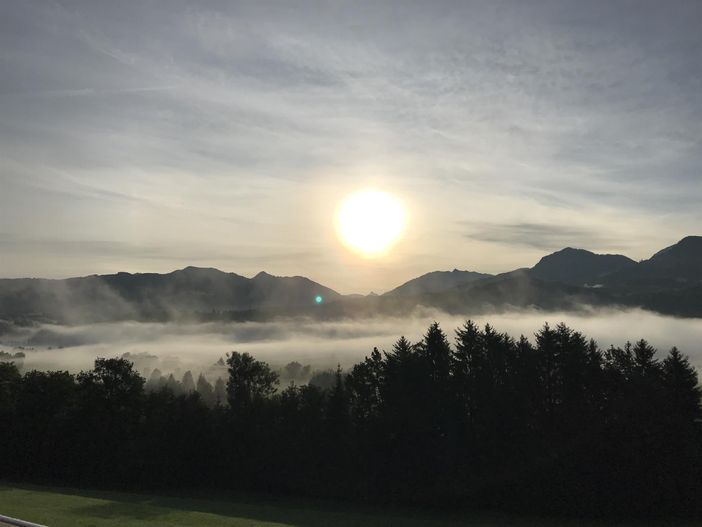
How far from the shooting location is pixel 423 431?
2813 inches

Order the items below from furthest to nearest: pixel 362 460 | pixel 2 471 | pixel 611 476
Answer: pixel 2 471, pixel 362 460, pixel 611 476

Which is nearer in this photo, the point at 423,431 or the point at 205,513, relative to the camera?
the point at 205,513

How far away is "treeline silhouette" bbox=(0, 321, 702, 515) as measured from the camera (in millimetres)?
58156

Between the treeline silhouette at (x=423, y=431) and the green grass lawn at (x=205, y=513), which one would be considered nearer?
the green grass lawn at (x=205, y=513)

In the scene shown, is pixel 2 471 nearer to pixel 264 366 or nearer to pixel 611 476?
pixel 264 366

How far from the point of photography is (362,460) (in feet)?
238

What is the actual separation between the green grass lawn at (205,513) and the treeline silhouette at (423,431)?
17.4 ft

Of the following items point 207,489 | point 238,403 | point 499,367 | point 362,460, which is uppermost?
point 499,367

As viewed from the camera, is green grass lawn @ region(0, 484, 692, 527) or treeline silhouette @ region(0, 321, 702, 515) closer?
green grass lawn @ region(0, 484, 692, 527)

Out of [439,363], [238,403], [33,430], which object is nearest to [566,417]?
[439,363]

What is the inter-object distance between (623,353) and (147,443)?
72874 millimetres

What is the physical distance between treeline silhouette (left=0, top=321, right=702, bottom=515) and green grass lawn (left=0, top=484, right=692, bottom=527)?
5.30 m

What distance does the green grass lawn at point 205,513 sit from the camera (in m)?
45.6

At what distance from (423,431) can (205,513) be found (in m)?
31.7
